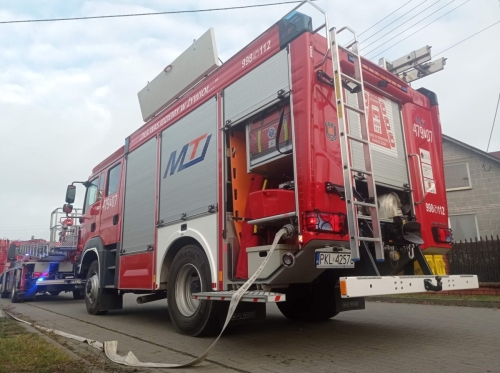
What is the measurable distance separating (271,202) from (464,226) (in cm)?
1588

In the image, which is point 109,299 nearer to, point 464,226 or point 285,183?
point 285,183

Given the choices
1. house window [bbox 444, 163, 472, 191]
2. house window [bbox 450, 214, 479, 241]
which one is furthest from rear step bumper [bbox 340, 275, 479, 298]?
house window [bbox 444, 163, 472, 191]

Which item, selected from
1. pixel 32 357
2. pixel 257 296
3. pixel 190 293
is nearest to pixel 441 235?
pixel 257 296

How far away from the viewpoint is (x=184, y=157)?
6.31 metres

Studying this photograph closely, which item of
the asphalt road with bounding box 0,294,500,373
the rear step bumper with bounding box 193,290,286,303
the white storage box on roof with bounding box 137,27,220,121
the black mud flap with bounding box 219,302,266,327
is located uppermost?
the white storage box on roof with bounding box 137,27,220,121

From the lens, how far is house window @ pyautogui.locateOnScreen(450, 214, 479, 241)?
57.8ft

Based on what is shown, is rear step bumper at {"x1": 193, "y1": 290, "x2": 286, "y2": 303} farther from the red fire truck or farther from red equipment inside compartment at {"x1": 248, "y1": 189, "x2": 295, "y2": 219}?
red equipment inside compartment at {"x1": 248, "y1": 189, "x2": 295, "y2": 219}

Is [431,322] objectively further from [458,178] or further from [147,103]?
[458,178]

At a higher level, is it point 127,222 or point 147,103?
point 147,103

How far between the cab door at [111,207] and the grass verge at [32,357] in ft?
9.59

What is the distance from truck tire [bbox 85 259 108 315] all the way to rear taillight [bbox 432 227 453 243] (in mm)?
6073

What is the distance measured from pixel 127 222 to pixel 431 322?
5.35m

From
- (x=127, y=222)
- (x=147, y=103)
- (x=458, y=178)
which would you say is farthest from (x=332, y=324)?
(x=458, y=178)

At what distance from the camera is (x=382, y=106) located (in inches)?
220
